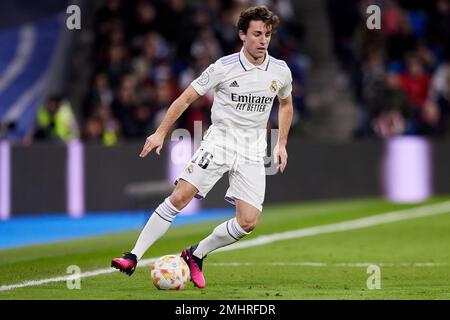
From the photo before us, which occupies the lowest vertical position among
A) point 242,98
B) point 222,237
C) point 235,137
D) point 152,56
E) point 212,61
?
point 222,237

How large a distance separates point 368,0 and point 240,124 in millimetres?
14581

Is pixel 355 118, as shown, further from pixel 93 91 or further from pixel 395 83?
pixel 93 91

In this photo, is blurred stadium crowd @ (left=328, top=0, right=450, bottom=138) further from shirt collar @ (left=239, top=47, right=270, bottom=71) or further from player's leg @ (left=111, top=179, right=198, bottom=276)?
player's leg @ (left=111, top=179, right=198, bottom=276)

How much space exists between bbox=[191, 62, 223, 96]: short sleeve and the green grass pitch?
1.59 meters

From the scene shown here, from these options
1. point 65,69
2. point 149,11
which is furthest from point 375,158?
point 65,69

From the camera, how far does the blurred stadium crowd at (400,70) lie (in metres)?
22.2

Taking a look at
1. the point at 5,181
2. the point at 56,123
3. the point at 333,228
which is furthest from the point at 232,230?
the point at 56,123

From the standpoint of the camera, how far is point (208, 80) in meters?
10.2

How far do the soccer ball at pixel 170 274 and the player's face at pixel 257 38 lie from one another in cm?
180

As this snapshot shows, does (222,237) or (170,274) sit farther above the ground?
(222,237)

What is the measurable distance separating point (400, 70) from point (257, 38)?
13715 mm

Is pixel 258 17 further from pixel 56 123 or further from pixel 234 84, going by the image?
pixel 56 123

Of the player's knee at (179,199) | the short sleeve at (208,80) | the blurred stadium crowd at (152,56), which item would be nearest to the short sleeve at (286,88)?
the short sleeve at (208,80)

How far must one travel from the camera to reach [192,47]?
22047 millimetres
